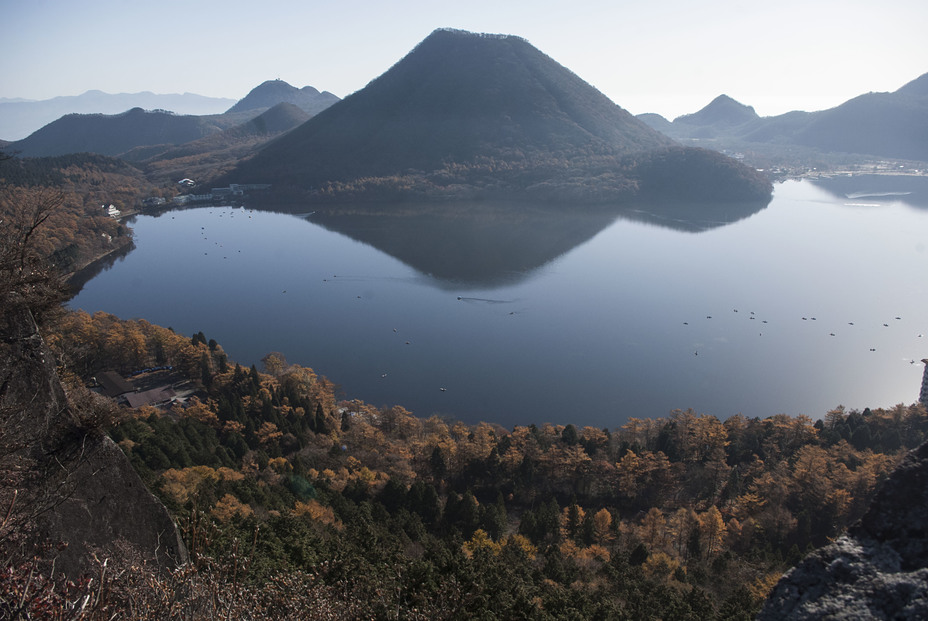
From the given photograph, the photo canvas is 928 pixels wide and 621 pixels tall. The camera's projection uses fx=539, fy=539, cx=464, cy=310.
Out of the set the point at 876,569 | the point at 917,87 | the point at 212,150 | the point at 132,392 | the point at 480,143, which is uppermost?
the point at 917,87

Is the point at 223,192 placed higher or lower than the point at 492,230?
higher

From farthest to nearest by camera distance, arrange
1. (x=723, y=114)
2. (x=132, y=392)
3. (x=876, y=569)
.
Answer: (x=723, y=114), (x=132, y=392), (x=876, y=569)

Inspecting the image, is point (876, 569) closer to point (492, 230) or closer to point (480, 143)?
point (492, 230)

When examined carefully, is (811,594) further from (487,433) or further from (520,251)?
(520,251)

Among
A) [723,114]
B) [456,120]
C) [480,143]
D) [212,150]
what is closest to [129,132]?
[212,150]

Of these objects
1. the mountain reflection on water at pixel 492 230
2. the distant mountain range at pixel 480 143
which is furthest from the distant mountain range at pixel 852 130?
the mountain reflection on water at pixel 492 230
